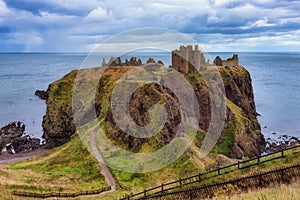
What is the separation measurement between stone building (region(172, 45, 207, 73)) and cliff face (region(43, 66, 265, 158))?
2.96m

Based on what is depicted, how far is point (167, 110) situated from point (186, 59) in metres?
26.7

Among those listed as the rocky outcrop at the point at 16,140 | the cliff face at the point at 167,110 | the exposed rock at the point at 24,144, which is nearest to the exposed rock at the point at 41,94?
the rocky outcrop at the point at 16,140

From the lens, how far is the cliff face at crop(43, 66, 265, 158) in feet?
202

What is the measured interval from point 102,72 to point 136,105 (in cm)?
2950

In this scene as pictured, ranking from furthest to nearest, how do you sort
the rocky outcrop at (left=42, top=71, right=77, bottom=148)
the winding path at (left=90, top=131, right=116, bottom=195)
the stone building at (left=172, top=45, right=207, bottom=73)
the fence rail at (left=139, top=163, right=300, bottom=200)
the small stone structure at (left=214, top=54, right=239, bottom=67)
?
the small stone structure at (left=214, top=54, right=239, bottom=67) → the stone building at (left=172, top=45, right=207, bottom=73) → the rocky outcrop at (left=42, top=71, right=77, bottom=148) → the winding path at (left=90, top=131, right=116, bottom=195) → the fence rail at (left=139, top=163, right=300, bottom=200)

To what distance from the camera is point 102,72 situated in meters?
91.1

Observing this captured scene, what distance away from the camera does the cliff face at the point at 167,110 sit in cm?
6155

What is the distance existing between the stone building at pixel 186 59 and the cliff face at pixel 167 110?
2.96m

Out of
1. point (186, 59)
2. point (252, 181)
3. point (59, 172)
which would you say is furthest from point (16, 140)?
point (252, 181)

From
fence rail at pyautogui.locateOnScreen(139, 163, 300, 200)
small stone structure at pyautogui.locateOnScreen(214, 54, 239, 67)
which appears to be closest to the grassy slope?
fence rail at pyautogui.locateOnScreen(139, 163, 300, 200)

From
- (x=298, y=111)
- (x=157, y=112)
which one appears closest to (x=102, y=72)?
(x=157, y=112)

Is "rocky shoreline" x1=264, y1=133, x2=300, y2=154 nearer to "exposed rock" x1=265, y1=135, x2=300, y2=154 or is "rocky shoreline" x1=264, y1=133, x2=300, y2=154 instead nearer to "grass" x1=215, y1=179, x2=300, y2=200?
"exposed rock" x1=265, y1=135, x2=300, y2=154

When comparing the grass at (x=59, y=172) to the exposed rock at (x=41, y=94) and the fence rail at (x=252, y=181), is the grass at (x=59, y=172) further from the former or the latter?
the exposed rock at (x=41, y=94)

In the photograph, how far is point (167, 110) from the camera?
6206 cm
